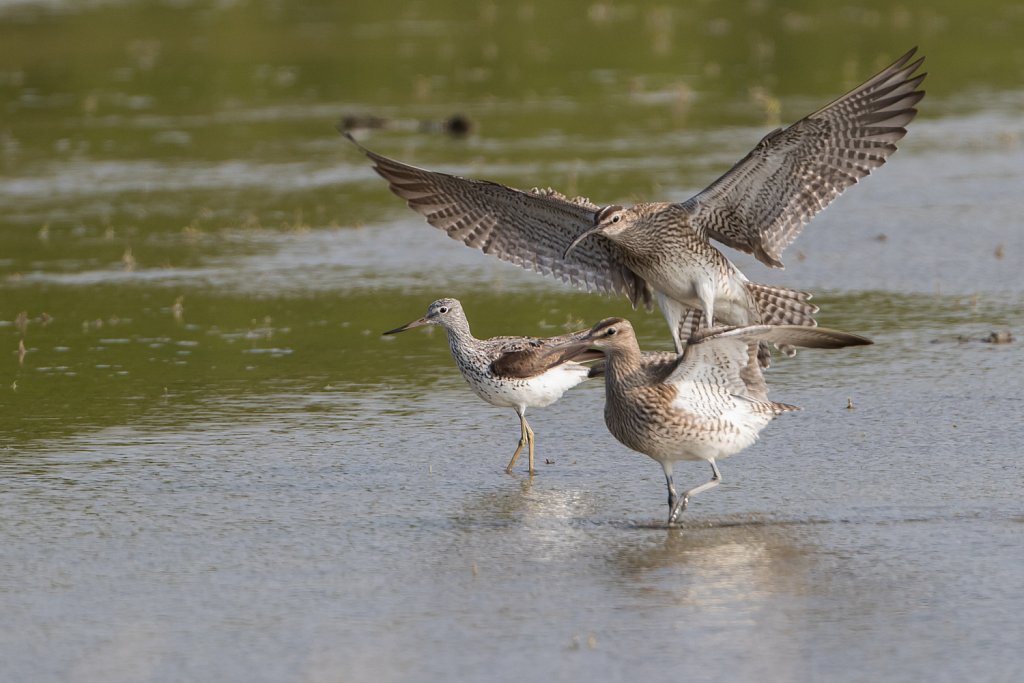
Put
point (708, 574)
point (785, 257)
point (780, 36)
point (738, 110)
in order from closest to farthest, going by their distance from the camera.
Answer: point (708, 574)
point (785, 257)
point (738, 110)
point (780, 36)

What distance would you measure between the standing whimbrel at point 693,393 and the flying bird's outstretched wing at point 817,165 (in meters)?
1.61

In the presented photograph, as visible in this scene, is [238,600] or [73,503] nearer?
[238,600]

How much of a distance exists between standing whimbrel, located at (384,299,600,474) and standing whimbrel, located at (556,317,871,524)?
0.63m

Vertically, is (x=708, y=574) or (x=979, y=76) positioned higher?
(x=979, y=76)

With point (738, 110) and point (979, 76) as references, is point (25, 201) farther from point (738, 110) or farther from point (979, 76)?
point (979, 76)

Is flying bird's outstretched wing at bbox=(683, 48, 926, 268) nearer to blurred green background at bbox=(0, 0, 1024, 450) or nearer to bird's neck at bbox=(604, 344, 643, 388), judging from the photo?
blurred green background at bbox=(0, 0, 1024, 450)

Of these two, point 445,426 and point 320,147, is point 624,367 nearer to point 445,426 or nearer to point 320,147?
point 445,426

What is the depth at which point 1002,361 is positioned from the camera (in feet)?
31.2

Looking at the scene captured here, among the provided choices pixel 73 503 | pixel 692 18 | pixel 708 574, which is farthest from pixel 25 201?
pixel 692 18

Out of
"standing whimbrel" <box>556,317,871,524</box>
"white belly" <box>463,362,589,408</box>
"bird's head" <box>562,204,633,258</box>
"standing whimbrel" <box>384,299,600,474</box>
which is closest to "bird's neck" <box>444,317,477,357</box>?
"standing whimbrel" <box>384,299,600,474</box>

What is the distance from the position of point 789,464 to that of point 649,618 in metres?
2.15

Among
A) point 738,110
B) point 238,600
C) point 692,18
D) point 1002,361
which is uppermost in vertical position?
point 692,18

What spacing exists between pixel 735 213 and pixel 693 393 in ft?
6.67

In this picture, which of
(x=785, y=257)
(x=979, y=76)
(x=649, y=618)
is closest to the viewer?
(x=649, y=618)
